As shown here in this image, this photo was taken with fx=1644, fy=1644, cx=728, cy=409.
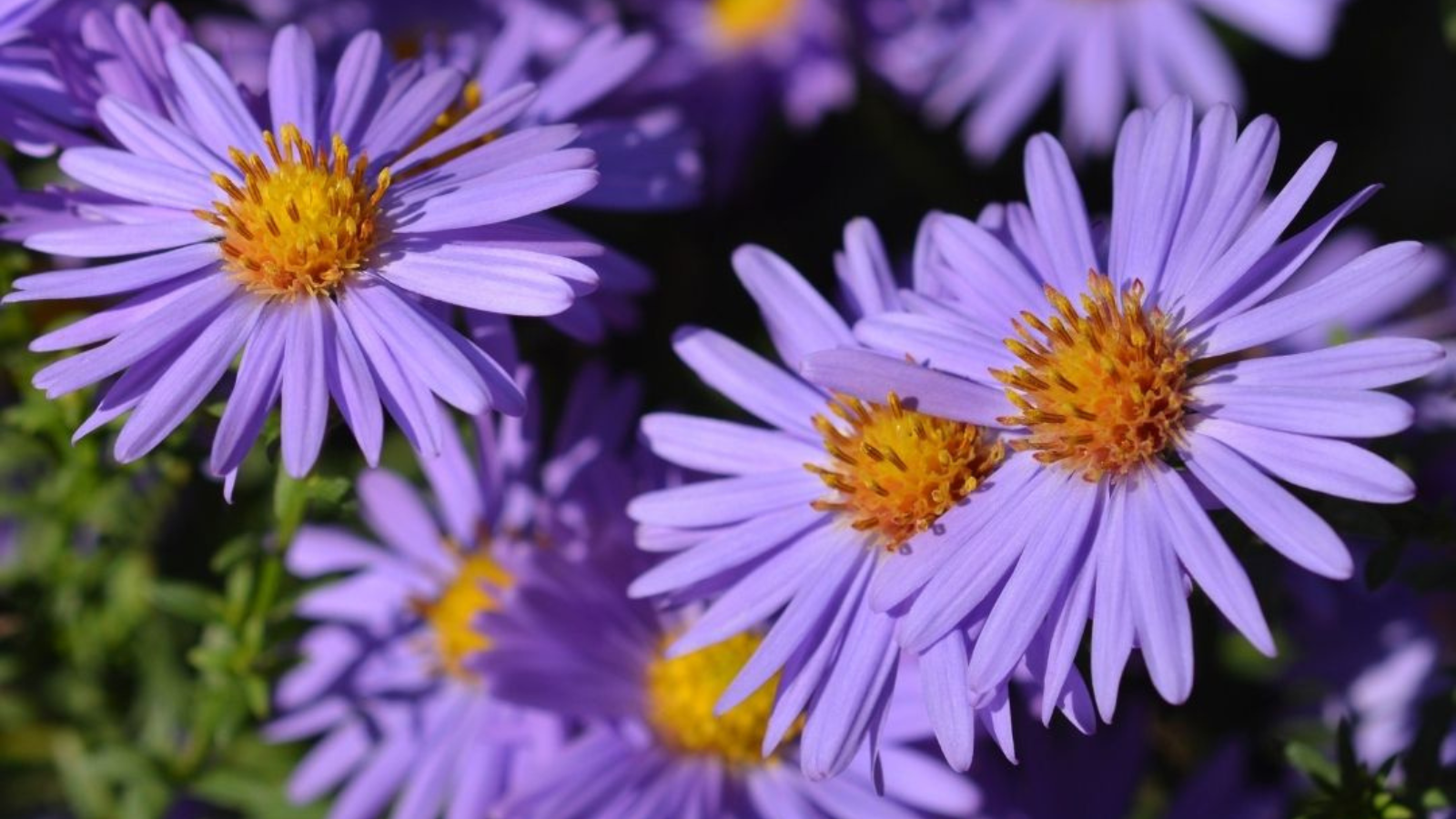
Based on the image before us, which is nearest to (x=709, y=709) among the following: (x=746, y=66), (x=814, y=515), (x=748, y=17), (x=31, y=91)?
(x=814, y=515)

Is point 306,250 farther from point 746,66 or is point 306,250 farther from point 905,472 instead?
point 746,66

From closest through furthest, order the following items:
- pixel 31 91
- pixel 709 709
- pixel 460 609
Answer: pixel 31 91 → pixel 709 709 → pixel 460 609

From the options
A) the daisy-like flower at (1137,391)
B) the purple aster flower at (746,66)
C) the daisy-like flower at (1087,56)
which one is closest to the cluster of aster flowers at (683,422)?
the daisy-like flower at (1137,391)

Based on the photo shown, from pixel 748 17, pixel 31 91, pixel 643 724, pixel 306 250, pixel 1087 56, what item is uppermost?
pixel 748 17

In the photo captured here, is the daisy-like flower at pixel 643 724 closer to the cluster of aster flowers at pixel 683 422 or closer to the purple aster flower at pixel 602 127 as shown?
the cluster of aster flowers at pixel 683 422

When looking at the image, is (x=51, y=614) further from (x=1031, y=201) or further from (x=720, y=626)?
(x=1031, y=201)

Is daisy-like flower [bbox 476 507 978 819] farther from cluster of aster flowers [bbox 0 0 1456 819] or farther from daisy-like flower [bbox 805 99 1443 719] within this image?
daisy-like flower [bbox 805 99 1443 719]

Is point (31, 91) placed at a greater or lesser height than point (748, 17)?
lesser
